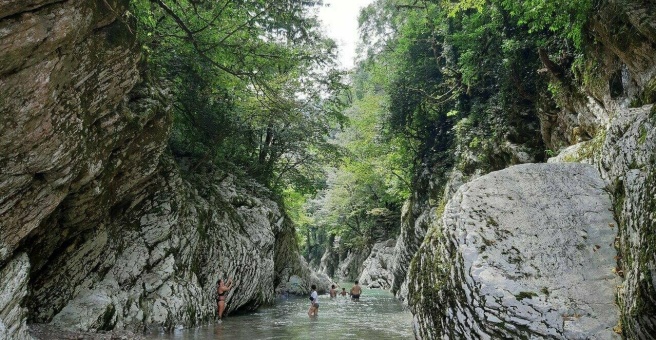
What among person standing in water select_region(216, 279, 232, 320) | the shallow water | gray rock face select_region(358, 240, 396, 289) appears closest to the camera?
the shallow water

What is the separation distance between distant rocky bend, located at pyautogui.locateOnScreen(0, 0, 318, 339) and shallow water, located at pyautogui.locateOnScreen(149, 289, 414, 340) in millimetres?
851

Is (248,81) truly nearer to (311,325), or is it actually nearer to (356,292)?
(311,325)

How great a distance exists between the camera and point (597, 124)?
10734mm

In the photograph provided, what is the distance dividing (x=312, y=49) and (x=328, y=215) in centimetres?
2631

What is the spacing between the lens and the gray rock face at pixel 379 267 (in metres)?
31.6

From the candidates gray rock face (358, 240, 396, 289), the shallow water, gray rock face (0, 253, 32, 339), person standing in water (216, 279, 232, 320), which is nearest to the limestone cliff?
the shallow water

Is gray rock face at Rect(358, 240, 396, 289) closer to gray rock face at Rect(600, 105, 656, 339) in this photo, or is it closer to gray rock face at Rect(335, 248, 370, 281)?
gray rock face at Rect(335, 248, 370, 281)

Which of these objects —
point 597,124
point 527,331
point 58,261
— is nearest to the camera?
point 527,331

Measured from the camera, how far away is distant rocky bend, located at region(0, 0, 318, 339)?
662 centimetres

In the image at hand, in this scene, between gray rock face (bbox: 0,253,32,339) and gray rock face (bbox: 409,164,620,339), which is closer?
gray rock face (bbox: 409,164,620,339)

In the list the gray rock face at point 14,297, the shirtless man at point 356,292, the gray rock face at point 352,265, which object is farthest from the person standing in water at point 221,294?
the gray rock face at point 352,265

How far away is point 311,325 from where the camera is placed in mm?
12883

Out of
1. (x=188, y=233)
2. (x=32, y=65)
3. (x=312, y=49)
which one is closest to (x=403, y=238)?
(x=312, y=49)

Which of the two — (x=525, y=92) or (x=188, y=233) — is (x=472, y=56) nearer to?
(x=525, y=92)
